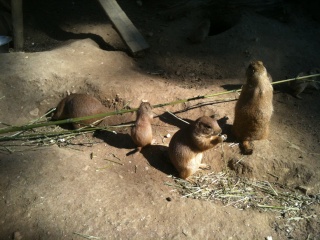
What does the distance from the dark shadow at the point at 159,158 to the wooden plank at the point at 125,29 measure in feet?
7.41

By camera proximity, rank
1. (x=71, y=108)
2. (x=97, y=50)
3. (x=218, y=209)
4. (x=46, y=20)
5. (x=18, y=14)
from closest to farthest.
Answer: (x=218, y=209) → (x=71, y=108) → (x=97, y=50) → (x=18, y=14) → (x=46, y=20)

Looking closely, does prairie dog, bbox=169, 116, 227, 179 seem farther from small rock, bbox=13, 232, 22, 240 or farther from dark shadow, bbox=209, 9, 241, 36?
dark shadow, bbox=209, 9, 241, 36

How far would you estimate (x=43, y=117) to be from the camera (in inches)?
185

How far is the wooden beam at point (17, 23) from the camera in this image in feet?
20.2

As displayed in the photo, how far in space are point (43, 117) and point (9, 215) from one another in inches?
71.5

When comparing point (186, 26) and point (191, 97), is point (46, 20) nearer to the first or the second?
point (186, 26)

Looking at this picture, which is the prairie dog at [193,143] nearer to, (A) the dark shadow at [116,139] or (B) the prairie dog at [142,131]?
(B) the prairie dog at [142,131]

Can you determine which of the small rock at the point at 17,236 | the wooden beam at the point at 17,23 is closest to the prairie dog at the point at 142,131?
the small rock at the point at 17,236

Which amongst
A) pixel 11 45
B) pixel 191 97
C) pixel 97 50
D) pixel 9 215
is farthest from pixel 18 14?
pixel 9 215

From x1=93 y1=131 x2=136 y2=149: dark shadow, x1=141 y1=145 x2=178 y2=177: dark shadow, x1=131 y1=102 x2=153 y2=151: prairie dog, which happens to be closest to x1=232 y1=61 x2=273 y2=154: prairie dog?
x1=141 y1=145 x2=178 y2=177: dark shadow

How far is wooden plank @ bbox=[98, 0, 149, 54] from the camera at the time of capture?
5816 millimetres

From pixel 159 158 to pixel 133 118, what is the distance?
0.78 metres

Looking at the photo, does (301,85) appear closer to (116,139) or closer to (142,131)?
(142,131)

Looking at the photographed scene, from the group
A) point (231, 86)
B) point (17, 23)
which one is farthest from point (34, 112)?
point (231, 86)
